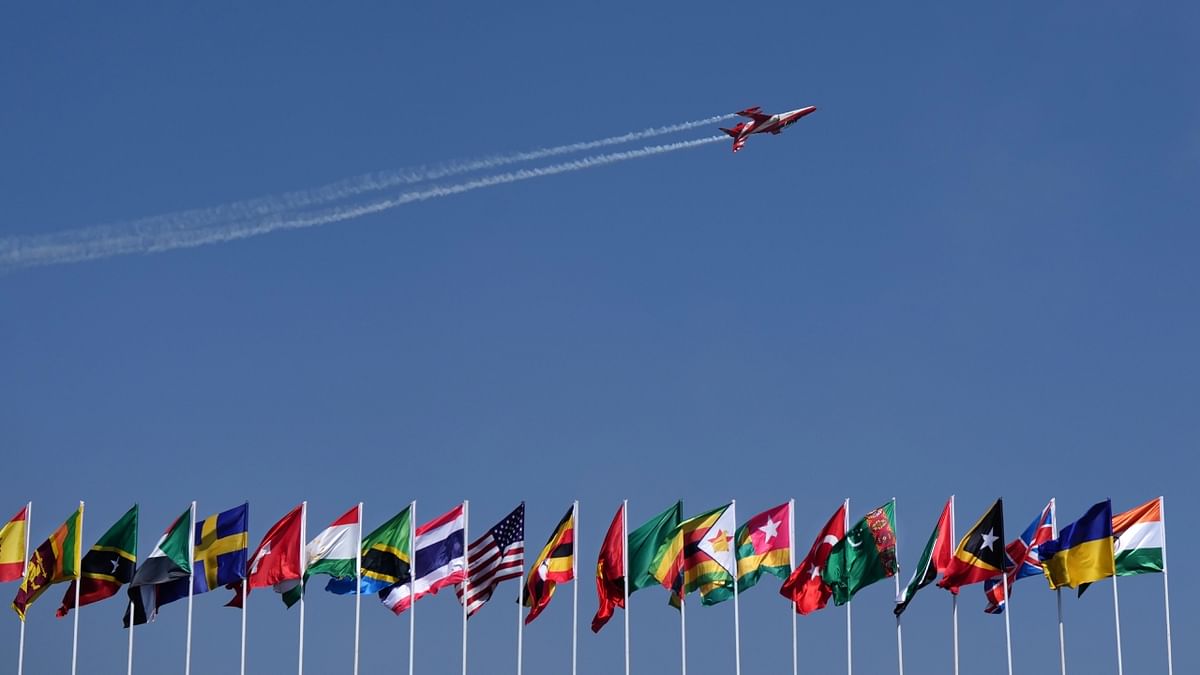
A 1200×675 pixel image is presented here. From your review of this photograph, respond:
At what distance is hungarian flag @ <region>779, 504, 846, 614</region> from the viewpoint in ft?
273

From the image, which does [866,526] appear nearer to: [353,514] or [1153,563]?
[1153,563]

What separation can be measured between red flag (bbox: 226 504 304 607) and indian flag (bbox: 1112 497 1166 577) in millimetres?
34736

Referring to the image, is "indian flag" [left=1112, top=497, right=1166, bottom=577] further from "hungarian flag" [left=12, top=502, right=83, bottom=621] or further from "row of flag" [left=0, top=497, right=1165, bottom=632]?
"hungarian flag" [left=12, top=502, right=83, bottom=621]

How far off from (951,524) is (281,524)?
28.2 metres

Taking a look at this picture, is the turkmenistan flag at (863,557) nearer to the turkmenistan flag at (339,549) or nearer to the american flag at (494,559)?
the american flag at (494,559)

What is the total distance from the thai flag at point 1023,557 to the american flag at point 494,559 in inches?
800

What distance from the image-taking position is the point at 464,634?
83.3m

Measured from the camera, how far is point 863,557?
82625 mm

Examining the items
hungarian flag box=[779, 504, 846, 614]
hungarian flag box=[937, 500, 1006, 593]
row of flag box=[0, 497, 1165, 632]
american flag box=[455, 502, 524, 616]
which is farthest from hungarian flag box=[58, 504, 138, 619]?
hungarian flag box=[937, 500, 1006, 593]

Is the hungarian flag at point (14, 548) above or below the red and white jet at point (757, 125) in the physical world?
below

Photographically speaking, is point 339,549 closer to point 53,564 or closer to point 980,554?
point 53,564

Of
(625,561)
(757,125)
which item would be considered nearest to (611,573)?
(625,561)

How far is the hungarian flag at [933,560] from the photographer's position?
3206 inches

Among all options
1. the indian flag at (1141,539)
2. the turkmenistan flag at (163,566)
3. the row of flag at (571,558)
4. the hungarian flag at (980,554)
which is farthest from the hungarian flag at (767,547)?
the turkmenistan flag at (163,566)
